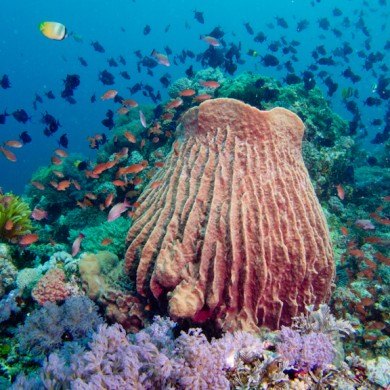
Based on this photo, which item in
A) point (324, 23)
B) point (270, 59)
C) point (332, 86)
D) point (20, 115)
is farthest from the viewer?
point (324, 23)

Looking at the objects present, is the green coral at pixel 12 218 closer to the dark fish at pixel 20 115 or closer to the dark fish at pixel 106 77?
the dark fish at pixel 20 115

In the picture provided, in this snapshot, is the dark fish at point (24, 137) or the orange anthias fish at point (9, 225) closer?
the orange anthias fish at point (9, 225)

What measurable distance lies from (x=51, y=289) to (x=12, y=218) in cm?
216

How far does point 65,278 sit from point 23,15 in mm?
168758

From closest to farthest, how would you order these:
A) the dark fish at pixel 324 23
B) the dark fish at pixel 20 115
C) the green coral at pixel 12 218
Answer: the green coral at pixel 12 218 → the dark fish at pixel 20 115 → the dark fish at pixel 324 23

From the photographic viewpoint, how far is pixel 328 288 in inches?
147

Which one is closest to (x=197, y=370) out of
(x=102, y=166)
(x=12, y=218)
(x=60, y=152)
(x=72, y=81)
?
(x=12, y=218)

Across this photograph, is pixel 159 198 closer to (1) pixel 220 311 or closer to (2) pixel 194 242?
(2) pixel 194 242

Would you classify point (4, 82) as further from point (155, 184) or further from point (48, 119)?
point (155, 184)

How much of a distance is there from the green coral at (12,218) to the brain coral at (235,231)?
296 cm

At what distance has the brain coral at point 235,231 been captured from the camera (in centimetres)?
333

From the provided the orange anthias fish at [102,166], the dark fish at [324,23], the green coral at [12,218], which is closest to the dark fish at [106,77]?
the orange anthias fish at [102,166]

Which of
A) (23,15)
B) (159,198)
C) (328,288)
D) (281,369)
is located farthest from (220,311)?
(23,15)

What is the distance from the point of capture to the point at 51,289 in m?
4.25
